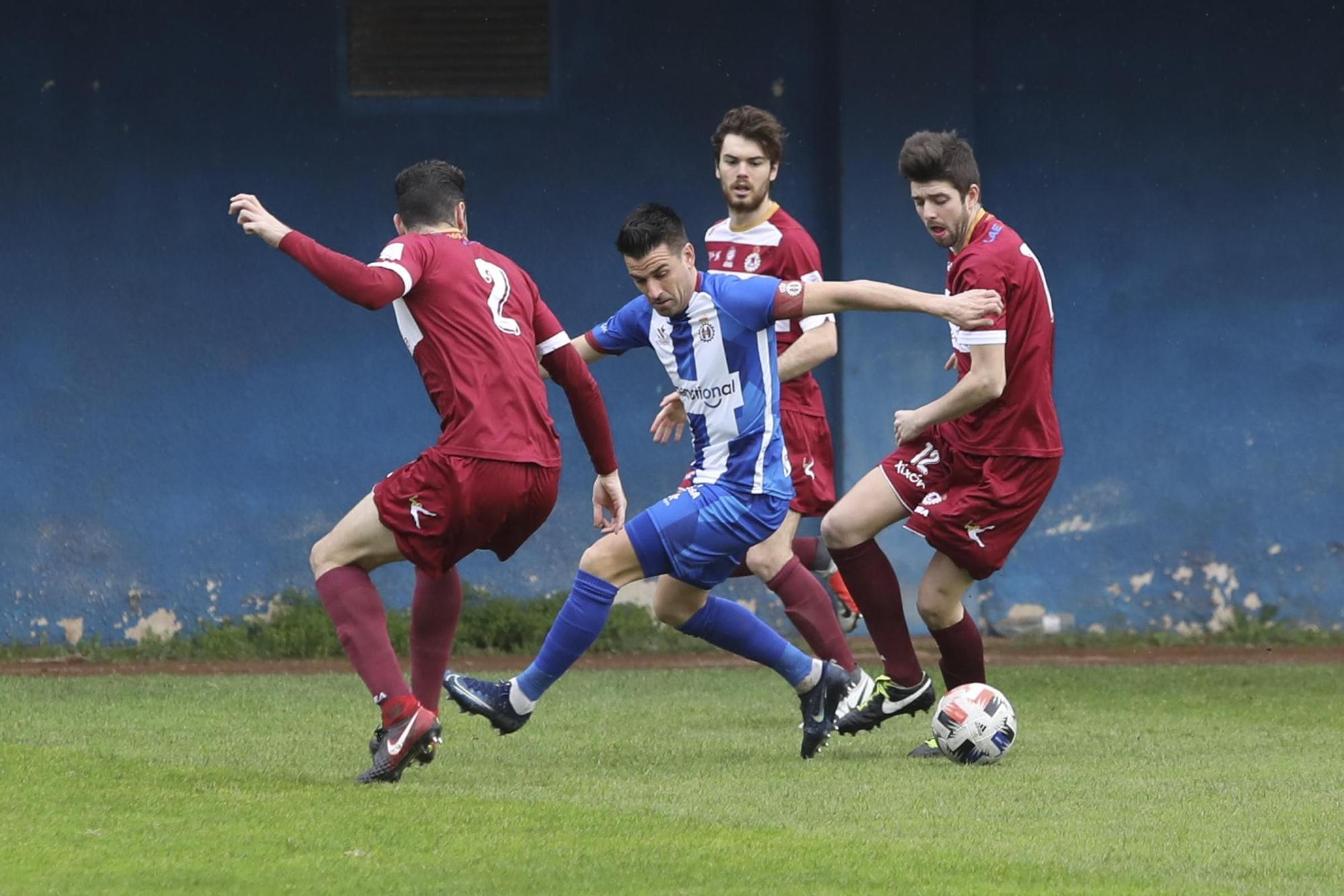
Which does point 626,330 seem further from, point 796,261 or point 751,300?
point 796,261

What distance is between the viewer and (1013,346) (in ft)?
20.5

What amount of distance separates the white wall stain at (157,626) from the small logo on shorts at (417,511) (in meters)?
4.55

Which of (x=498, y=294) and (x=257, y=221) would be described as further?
(x=498, y=294)

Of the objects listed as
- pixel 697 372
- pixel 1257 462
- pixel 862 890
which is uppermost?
pixel 697 372

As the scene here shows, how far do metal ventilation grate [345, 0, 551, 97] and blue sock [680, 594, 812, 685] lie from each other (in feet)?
14.5

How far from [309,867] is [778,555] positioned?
2.95 m

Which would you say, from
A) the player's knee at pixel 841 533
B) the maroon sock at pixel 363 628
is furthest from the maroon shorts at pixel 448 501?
the player's knee at pixel 841 533

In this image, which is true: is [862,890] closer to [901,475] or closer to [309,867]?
[309,867]

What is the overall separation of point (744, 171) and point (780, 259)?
329mm

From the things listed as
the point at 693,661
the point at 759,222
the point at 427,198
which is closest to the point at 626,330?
the point at 427,198

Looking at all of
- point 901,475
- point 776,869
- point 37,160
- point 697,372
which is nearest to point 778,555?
point 901,475

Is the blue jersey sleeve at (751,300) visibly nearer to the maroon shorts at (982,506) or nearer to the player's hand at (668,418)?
the player's hand at (668,418)

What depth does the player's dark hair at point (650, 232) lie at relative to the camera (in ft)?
19.1

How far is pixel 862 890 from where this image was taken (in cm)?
408
